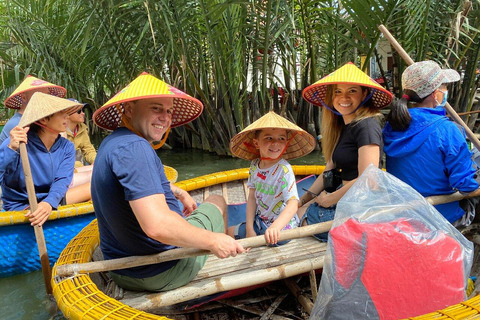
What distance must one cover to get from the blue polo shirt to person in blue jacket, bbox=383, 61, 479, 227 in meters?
1.18

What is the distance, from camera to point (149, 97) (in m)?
1.57

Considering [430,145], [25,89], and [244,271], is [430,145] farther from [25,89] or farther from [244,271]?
[25,89]

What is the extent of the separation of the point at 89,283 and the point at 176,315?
52 cm

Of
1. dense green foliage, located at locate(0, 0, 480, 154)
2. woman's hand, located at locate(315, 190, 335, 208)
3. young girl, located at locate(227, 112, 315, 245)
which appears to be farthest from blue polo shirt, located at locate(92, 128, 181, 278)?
dense green foliage, located at locate(0, 0, 480, 154)

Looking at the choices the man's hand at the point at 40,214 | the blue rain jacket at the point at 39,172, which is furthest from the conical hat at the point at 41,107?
the man's hand at the point at 40,214

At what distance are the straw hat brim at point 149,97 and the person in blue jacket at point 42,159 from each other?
0.94 meters

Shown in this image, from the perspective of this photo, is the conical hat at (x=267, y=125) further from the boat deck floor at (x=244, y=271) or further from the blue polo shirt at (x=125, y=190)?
the blue polo shirt at (x=125, y=190)

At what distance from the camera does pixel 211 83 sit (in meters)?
6.81

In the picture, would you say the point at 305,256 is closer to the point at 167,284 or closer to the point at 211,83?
the point at 167,284

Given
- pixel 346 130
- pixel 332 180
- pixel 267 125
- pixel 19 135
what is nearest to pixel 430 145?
pixel 346 130

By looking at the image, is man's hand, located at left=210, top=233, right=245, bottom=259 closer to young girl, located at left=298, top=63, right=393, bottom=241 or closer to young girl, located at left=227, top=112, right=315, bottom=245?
young girl, located at left=227, top=112, right=315, bottom=245

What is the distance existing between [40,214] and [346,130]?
1923 millimetres

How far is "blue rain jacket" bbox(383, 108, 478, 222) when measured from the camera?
6.37ft

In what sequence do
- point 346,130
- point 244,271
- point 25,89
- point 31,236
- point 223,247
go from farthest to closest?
point 25,89 < point 31,236 < point 346,130 < point 244,271 < point 223,247
